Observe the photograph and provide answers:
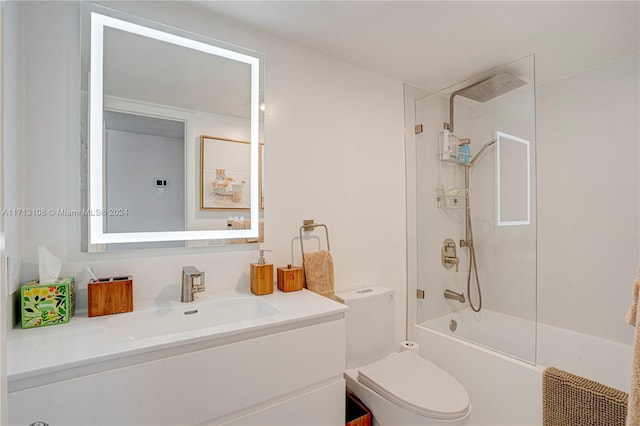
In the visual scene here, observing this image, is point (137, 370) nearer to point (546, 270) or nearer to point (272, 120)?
point (272, 120)

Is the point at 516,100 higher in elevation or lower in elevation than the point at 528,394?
higher

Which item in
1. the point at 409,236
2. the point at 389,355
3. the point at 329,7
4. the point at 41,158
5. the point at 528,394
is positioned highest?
the point at 329,7

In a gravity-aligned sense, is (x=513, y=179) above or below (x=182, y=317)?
above

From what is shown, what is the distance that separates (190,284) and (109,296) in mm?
291

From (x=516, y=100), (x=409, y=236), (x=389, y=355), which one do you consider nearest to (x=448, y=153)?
(x=516, y=100)

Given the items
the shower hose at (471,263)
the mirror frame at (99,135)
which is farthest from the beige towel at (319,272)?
the shower hose at (471,263)

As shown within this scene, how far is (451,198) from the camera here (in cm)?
227

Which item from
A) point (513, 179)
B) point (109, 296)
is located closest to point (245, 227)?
point (109, 296)

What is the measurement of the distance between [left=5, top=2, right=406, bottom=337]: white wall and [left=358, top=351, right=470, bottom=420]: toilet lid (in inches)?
19.2

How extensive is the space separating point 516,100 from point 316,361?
192 cm

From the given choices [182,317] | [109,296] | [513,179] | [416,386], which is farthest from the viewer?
[513,179]

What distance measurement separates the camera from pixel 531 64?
1775mm

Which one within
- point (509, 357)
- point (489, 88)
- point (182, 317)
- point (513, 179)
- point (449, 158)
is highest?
point (489, 88)

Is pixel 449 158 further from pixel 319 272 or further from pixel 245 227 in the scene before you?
pixel 245 227
